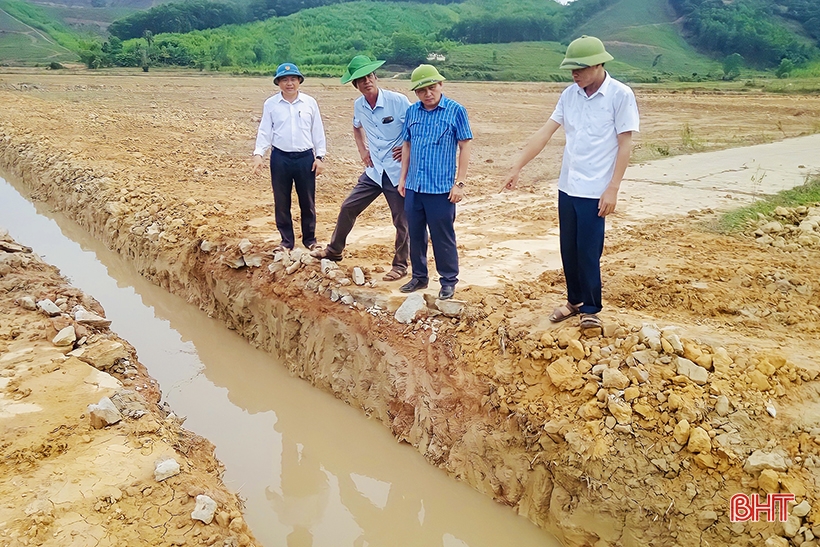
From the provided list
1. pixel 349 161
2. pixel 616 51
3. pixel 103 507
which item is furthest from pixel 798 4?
pixel 103 507

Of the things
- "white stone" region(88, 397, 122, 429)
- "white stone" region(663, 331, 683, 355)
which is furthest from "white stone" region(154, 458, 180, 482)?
"white stone" region(663, 331, 683, 355)

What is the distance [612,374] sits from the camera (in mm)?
3584

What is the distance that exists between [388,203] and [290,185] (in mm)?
1041

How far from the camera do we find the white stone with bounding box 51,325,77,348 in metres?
4.48

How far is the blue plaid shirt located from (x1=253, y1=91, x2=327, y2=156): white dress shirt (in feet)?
4.32

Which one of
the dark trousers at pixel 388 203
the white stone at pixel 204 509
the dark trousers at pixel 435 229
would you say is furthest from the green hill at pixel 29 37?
the white stone at pixel 204 509

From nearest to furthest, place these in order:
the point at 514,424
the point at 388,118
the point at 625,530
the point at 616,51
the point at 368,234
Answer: the point at 625,530 → the point at 514,424 → the point at 388,118 → the point at 368,234 → the point at 616,51

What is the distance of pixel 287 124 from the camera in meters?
5.25

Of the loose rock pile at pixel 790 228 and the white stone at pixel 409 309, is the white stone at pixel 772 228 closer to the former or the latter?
the loose rock pile at pixel 790 228

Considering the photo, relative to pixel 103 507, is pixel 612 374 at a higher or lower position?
higher

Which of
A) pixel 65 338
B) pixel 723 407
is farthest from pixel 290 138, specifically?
pixel 723 407

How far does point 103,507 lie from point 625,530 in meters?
2.73

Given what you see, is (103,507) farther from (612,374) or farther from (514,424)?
(612,374)

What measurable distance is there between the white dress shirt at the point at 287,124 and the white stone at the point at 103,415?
248 cm
